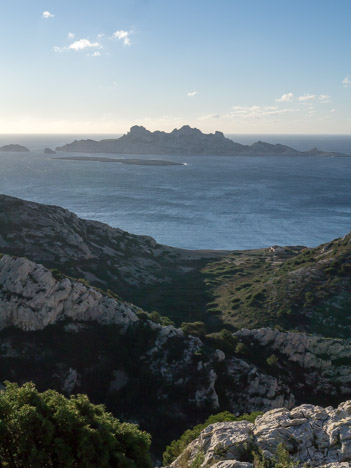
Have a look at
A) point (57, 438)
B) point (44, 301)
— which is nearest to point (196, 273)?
point (44, 301)

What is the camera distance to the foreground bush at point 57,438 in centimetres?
1568

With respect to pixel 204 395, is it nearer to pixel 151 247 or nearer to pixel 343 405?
pixel 343 405

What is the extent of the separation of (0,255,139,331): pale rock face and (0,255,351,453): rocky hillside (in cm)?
10

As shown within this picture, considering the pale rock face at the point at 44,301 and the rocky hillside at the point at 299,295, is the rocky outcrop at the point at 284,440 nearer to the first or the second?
the pale rock face at the point at 44,301

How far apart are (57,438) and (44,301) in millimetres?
25498

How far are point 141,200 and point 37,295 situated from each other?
152 metres

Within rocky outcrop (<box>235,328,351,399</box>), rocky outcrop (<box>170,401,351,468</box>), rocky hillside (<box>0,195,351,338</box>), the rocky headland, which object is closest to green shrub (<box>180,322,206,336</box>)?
the rocky headland

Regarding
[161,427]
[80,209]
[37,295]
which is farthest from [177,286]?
[80,209]

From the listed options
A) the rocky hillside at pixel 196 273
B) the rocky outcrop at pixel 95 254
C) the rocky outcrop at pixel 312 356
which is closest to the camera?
the rocky outcrop at pixel 312 356

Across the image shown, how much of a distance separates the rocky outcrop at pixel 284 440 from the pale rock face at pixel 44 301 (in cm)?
2273

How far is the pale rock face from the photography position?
38125 mm

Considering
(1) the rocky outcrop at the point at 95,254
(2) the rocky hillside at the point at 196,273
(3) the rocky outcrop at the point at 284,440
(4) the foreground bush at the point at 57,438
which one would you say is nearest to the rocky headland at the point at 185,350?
(3) the rocky outcrop at the point at 284,440

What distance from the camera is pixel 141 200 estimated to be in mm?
190500

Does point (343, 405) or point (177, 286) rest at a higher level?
point (343, 405)
